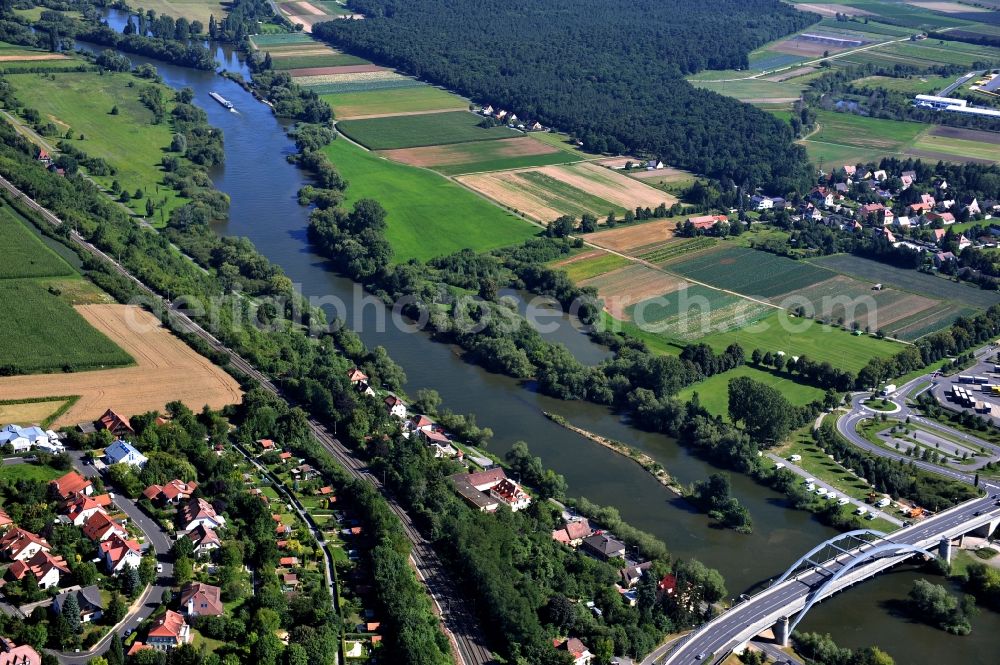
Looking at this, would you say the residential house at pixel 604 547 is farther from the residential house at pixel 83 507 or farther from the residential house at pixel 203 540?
the residential house at pixel 83 507

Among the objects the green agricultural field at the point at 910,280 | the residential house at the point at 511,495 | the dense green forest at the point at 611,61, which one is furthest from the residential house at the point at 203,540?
the dense green forest at the point at 611,61

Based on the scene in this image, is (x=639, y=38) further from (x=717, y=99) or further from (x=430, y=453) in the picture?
(x=430, y=453)

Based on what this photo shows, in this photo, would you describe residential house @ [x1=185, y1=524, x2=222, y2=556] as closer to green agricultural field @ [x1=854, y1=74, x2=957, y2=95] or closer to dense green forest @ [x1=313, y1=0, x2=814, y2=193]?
dense green forest @ [x1=313, y1=0, x2=814, y2=193]

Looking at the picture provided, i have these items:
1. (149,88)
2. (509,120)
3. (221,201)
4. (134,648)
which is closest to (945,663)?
(134,648)

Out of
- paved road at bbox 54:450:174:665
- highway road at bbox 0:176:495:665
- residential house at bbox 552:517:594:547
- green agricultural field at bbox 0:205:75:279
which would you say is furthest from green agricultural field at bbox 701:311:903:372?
green agricultural field at bbox 0:205:75:279

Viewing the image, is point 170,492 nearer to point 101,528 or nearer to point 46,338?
point 101,528

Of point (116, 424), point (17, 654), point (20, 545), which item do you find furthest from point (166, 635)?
point (116, 424)
